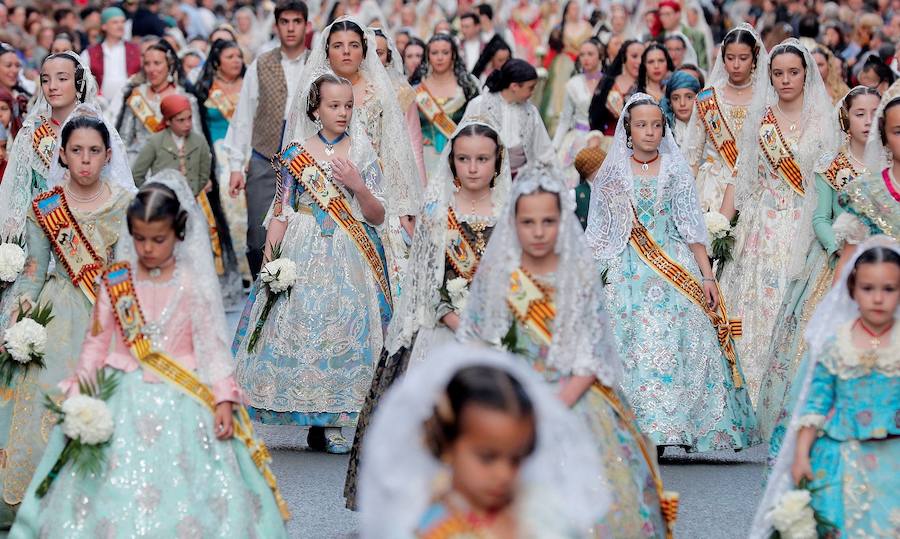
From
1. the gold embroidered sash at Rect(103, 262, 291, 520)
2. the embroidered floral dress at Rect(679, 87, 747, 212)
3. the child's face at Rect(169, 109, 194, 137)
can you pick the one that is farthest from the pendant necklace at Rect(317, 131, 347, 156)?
the child's face at Rect(169, 109, 194, 137)

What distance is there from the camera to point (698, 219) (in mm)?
9234

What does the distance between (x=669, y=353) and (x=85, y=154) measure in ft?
9.66

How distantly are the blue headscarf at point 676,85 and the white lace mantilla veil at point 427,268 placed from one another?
5.06m

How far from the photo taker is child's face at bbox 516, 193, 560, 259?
6387 millimetres

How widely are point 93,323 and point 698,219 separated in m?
3.60

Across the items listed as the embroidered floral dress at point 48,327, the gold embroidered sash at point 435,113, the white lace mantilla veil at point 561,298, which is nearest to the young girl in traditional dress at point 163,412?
the white lace mantilla veil at point 561,298

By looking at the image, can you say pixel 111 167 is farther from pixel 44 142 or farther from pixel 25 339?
pixel 25 339

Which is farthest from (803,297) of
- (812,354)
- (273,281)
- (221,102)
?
(221,102)

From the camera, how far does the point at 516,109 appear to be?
40.8 feet

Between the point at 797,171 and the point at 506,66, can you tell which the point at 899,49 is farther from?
the point at 797,171

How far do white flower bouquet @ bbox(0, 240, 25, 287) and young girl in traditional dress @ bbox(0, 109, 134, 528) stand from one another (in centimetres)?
3

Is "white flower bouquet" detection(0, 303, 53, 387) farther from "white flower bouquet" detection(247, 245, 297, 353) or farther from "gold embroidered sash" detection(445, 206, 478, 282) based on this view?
"gold embroidered sash" detection(445, 206, 478, 282)

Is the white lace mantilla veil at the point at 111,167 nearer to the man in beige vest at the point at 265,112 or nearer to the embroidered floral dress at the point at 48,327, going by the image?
the embroidered floral dress at the point at 48,327

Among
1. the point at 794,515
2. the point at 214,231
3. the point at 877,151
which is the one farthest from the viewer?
the point at 214,231
